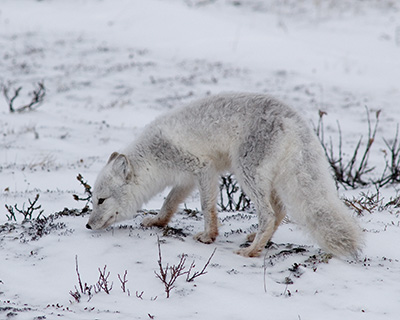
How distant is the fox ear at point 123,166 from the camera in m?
5.52

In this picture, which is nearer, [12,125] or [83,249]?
[83,249]

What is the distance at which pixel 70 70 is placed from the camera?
1980 cm

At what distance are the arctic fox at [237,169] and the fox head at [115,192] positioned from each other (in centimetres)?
1

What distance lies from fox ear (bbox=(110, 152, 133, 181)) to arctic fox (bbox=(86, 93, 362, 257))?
1cm

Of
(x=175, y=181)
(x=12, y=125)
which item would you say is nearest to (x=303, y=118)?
(x=175, y=181)

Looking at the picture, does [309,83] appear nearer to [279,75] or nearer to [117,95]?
[279,75]

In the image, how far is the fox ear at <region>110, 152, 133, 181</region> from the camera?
5523mm

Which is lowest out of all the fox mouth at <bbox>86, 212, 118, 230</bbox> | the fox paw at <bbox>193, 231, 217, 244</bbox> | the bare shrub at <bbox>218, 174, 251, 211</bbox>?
the bare shrub at <bbox>218, 174, 251, 211</bbox>

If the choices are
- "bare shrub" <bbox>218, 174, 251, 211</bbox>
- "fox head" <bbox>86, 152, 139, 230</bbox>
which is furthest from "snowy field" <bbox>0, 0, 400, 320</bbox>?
"bare shrub" <bbox>218, 174, 251, 211</bbox>

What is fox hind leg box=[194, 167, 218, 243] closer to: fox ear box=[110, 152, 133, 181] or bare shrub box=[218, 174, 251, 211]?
fox ear box=[110, 152, 133, 181]

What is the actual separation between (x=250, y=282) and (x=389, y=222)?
249 cm

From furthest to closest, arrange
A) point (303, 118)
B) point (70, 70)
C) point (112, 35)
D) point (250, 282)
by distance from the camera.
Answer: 1. point (112, 35)
2. point (70, 70)
3. point (303, 118)
4. point (250, 282)

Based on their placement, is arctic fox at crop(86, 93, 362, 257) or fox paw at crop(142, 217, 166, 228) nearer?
arctic fox at crop(86, 93, 362, 257)

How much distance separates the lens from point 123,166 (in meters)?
5.55
